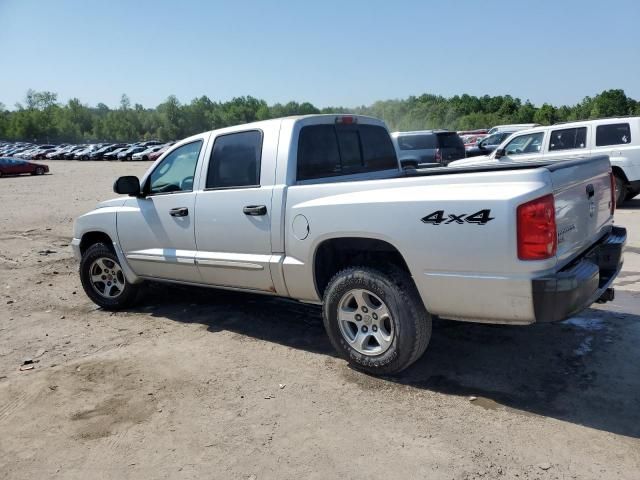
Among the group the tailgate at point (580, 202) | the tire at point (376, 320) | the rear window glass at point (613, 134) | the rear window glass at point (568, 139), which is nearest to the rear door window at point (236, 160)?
the tire at point (376, 320)

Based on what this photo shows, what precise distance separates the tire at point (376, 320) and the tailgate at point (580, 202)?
1038 millimetres

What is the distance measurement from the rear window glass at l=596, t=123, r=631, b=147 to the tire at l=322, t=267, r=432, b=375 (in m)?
9.24

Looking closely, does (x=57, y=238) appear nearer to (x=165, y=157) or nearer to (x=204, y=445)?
(x=165, y=157)

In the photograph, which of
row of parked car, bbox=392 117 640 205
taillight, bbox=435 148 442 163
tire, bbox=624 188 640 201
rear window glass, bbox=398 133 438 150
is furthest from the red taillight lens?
rear window glass, bbox=398 133 438 150

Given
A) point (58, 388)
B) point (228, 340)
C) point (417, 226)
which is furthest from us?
point (228, 340)

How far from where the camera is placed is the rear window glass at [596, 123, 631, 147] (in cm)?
1114

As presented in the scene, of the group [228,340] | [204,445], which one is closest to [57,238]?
[228,340]

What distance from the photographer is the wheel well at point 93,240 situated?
630 centimetres

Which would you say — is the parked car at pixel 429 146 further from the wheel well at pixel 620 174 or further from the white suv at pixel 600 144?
the wheel well at pixel 620 174

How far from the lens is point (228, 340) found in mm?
5121

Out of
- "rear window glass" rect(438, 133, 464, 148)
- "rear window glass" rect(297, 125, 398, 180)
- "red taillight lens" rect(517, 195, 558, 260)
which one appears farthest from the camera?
"rear window glass" rect(438, 133, 464, 148)

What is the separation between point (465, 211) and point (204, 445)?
2142 millimetres

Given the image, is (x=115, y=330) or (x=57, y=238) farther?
(x=57, y=238)

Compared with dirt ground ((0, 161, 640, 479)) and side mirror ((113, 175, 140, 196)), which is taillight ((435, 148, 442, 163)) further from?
side mirror ((113, 175, 140, 196))
